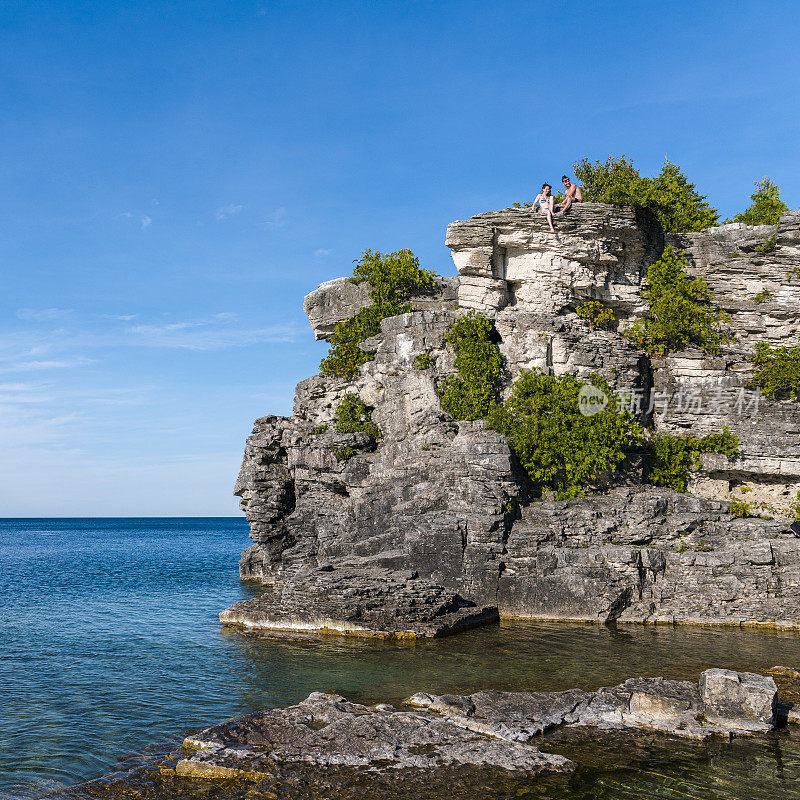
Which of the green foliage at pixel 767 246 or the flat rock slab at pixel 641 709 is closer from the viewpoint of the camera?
the flat rock slab at pixel 641 709

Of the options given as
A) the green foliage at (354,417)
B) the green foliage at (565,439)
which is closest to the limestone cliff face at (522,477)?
the green foliage at (354,417)

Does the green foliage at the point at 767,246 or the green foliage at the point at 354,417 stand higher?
the green foliage at the point at 767,246

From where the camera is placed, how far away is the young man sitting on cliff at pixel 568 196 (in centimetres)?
3106

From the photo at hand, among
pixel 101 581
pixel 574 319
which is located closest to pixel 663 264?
pixel 574 319

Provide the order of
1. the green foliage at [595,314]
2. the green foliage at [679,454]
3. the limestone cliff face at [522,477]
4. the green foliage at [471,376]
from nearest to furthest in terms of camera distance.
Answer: the limestone cliff face at [522,477], the green foliage at [679,454], the green foliage at [471,376], the green foliage at [595,314]

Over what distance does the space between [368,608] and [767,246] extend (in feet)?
84.0

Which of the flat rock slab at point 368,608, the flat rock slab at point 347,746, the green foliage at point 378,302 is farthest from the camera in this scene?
the green foliage at point 378,302

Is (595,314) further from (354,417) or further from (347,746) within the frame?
(347,746)

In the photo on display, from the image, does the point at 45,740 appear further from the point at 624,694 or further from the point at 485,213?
the point at 485,213

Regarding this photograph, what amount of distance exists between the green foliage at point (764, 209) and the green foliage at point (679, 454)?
43.6 ft

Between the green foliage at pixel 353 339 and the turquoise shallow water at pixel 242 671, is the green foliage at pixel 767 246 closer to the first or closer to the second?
the green foliage at pixel 353 339

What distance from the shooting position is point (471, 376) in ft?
98.8

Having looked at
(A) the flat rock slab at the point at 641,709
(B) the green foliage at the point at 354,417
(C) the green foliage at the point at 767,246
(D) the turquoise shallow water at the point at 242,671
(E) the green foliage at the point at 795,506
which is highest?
(C) the green foliage at the point at 767,246

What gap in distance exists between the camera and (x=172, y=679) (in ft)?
56.2
